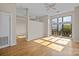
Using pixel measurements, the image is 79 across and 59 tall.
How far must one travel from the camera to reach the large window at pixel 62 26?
10.6 ft

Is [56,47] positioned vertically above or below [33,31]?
below

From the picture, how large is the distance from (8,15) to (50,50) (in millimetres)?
1859

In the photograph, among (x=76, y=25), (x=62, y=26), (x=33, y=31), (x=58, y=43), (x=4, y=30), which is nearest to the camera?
(x=76, y=25)

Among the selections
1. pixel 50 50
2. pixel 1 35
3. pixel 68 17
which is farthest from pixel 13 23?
pixel 68 17

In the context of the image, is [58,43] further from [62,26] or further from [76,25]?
[76,25]

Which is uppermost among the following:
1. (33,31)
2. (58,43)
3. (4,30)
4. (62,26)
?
(62,26)

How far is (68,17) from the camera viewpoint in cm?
337

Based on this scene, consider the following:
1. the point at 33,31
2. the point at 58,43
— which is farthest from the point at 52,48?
the point at 33,31

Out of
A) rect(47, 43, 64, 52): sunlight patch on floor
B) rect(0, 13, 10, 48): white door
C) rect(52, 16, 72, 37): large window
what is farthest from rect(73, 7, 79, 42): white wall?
rect(0, 13, 10, 48): white door

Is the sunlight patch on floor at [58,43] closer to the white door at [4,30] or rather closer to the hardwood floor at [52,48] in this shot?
the hardwood floor at [52,48]

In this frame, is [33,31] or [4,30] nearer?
[4,30]

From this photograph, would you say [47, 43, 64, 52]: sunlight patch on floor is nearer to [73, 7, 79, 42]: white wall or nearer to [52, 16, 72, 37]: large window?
[52, 16, 72, 37]: large window

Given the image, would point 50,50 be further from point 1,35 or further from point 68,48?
point 1,35

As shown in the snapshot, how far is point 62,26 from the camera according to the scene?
3281 millimetres
